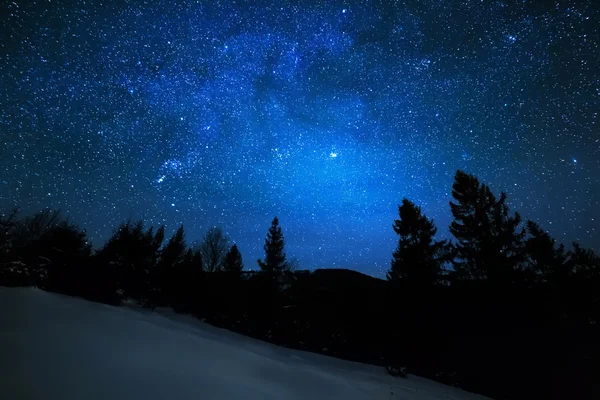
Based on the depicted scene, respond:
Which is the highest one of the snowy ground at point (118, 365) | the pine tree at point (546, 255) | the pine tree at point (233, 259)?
the pine tree at point (546, 255)

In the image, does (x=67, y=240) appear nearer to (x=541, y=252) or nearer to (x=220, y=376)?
(x=220, y=376)

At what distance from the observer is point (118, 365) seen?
2674 mm

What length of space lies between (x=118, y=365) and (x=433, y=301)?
13773 millimetres

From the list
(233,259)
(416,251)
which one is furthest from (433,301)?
(233,259)

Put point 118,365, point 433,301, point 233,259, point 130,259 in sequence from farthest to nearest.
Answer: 1. point 233,259
2. point 130,259
3. point 433,301
4. point 118,365

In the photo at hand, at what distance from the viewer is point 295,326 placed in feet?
39.7

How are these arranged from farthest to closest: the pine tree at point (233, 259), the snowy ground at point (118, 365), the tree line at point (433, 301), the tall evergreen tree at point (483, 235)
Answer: the pine tree at point (233, 259), the tall evergreen tree at point (483, 235), the tree line at point (433, 301), the snowy ground at point (118, 365)

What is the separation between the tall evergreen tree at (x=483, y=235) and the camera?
1359 centimetres

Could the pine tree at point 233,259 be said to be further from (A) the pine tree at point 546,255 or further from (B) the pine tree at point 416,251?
(A) the pine tree at point 546,255

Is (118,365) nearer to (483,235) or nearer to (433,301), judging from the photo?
(433,301)

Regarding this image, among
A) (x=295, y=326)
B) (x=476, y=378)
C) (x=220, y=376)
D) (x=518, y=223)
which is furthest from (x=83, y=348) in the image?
(x=518, y=223)

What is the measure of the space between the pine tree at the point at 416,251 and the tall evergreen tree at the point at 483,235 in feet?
4.18

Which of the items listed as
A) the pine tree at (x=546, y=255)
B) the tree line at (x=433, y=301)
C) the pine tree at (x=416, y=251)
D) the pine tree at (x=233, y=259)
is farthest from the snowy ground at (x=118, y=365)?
the pine tree at (x=233, y=259)

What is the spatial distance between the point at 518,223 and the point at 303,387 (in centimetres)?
1660
